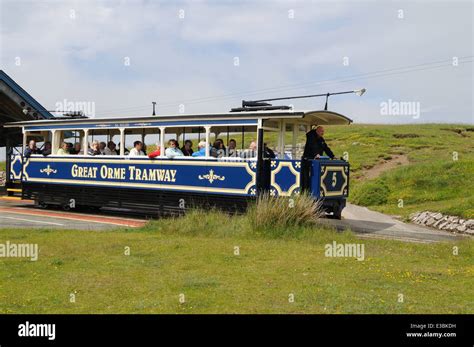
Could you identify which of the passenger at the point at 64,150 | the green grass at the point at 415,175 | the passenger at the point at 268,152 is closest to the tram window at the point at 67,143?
the passenger at the point at 64,150

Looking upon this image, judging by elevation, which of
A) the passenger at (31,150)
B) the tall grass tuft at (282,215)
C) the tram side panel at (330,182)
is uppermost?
the passenger at (31,150)

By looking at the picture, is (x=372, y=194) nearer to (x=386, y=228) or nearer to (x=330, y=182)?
(x=386, y=228)

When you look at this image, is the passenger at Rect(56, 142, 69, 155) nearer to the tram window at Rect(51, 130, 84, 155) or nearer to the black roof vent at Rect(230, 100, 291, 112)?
the tram window at Rect(51, 130, 84, 155)

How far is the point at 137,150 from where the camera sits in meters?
16.8

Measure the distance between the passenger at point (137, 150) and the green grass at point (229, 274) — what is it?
5.09 meters

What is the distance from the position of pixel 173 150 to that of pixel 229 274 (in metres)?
8.25

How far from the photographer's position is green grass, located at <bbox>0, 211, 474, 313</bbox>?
20.8ft

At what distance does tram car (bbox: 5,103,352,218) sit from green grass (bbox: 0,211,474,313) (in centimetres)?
210

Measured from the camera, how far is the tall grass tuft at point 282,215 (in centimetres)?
1155

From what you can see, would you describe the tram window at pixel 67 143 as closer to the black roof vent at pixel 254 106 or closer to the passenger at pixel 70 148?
the passenger at pixel 70 148

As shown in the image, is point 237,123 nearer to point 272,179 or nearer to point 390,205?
point 272,179

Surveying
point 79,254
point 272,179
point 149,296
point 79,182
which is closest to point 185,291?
point 149,296

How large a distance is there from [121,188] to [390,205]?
33.4ft
